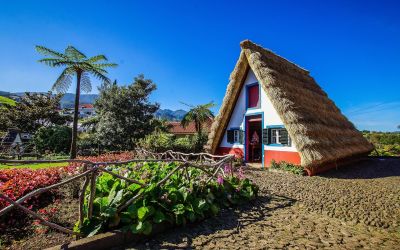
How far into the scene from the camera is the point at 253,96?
13.0 metres

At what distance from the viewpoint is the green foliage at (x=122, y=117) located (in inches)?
734

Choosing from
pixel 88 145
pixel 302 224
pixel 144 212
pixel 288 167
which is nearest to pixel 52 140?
pixel 88 145

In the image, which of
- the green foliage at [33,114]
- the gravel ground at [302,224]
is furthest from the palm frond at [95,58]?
the green foliage at [33,114]

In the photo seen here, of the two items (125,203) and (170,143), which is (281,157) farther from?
(125,203)

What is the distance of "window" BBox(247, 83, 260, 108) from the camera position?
12723mm

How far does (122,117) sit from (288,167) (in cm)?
1369

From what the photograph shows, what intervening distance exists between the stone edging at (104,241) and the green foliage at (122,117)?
15080mm

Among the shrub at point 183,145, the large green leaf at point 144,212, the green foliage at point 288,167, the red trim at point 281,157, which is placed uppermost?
the shrub at point 183,145

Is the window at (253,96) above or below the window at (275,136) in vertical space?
above

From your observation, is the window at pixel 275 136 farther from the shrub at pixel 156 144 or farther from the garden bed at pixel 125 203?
the shrub at pixel 156 144

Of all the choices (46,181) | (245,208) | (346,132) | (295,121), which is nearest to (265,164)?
(295,121)

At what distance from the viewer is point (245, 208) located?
527cm

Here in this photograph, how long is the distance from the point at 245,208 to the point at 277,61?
11293mm

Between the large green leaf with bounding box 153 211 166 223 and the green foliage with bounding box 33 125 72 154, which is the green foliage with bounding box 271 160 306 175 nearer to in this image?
the large green leaf with bounding box 153 211 166 223
